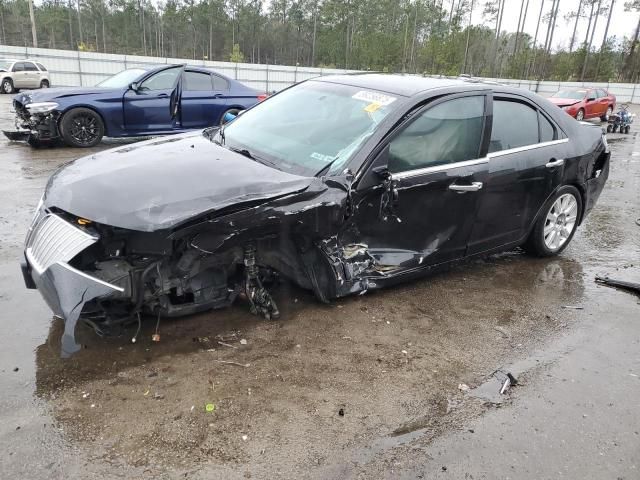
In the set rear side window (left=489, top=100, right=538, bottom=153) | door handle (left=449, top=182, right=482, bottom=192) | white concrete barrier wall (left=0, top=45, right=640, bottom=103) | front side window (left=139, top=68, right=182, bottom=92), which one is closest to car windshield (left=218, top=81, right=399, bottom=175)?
door handle (left=449, top=182, right=482, bottom=192)

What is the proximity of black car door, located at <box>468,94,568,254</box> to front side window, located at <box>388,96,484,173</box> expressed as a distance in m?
0.21

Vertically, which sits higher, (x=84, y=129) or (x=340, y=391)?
(x=84, y=129)

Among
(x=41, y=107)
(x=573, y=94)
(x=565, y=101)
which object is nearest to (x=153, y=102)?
(x=41, y=107)

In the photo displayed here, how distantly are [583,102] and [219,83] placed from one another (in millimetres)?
16034

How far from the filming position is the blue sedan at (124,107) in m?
8.56

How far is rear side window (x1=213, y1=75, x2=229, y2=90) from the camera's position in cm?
983

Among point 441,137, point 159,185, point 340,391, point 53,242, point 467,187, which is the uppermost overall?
point 441,137

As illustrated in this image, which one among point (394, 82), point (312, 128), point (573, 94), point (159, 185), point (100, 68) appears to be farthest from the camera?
point (100, 68)

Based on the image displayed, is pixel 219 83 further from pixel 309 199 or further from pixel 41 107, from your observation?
pixel 309 199

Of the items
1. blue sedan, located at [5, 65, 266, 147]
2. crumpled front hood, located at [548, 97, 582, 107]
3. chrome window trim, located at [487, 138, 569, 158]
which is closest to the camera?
chrome window trim, located at [487, 138, 569, 158]

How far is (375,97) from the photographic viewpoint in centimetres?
372

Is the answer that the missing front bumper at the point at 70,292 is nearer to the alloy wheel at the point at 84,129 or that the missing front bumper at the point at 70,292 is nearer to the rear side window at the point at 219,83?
the alloy wheel at the point at 84,129

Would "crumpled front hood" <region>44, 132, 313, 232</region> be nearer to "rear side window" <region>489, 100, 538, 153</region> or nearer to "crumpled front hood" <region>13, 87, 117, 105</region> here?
"rear side window" <region>489, 100, 538, 153</region>

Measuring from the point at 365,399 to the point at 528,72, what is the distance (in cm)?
5500
